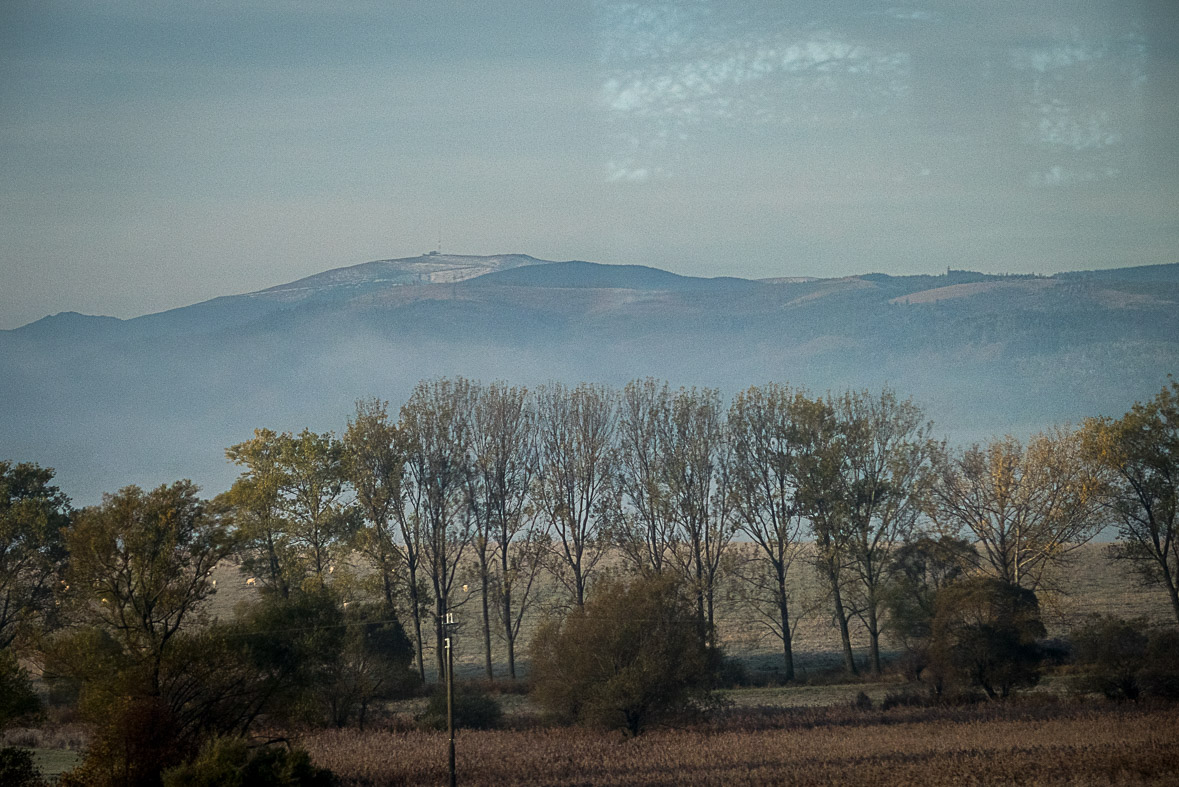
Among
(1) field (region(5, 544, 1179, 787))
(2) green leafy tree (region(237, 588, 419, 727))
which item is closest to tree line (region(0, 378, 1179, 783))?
(2) green leafy tree (region(237, 588, 419, 727))

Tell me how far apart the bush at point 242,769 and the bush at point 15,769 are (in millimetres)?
4950

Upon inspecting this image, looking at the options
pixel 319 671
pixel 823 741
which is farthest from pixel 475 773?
pixel 823 741

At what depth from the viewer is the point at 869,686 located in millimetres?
52344

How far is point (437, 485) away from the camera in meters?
60.7

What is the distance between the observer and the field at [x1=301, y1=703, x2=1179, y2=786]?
3083 centimetres

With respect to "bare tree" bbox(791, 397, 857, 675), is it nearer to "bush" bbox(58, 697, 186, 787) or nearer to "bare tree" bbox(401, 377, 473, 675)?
"bare tree" bbox(401, 377, 473, 675)

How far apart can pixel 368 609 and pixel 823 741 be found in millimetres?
22057

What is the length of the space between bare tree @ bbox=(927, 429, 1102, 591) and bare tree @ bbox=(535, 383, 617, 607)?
19.2 metres

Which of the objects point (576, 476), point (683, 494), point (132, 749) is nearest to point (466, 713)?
point (132, 749)

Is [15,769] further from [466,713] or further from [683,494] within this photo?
[683,494]

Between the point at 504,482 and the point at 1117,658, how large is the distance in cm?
3439

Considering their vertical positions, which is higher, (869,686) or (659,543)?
(659,543)

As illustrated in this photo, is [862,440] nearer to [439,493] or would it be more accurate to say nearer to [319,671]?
[439,493]

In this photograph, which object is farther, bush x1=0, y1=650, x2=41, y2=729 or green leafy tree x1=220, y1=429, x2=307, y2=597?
green leafy tree x1=220, y1=429, x2=307, y2=597
